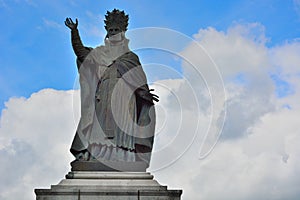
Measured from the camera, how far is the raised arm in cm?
1627

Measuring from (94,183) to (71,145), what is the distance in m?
1.73

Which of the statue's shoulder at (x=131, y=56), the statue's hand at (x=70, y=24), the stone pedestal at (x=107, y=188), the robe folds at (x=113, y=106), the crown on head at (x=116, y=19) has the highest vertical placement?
the crown on head at (x=116, y=19)

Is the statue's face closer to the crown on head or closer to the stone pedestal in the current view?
the crown on head

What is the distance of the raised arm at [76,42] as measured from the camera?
1627 centimetres

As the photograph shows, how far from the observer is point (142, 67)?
16734 mm

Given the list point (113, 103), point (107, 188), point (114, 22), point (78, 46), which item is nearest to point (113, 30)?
point (114, 22)

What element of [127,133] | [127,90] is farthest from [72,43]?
[127,133]

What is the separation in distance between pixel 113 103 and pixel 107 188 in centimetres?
296

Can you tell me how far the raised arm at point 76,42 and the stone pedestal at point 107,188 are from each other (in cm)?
391

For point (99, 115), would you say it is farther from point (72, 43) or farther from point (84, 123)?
point (72, 43)

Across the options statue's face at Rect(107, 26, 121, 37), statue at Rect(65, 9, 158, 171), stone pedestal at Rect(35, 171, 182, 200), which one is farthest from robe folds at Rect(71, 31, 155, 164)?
stone pedestal at Rect(35, 171, 182, 200)

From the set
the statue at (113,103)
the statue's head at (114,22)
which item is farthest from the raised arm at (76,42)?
the statue's head at (114,22)

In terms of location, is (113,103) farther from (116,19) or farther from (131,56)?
(116,19)

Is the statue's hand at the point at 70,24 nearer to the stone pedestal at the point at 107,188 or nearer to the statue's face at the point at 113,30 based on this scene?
the statue's face at the point at 113,30
